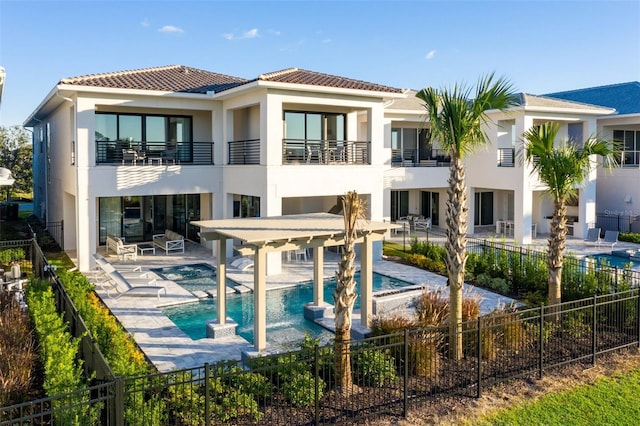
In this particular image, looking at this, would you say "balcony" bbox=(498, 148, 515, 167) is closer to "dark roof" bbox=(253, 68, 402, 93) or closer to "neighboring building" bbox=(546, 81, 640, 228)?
"neighboring building" bbox=(546, 81, 640, 228)

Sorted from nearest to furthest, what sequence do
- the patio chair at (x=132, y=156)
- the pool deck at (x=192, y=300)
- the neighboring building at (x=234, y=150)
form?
the pool deck at (x=192, y=300) < the neighboring building at (x=234, y=150) < the patio chair at (x=132, y=156)

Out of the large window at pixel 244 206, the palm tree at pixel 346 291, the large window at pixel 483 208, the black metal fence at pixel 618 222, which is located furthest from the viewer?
the large window at pixel 483 208

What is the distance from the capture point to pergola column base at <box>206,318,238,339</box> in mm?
13297

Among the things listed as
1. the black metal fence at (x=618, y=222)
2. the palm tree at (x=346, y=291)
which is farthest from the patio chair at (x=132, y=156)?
the black metal fence at (x=618, y=222)

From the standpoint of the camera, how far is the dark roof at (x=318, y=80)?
68.2ft

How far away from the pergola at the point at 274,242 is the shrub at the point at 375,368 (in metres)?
2.80

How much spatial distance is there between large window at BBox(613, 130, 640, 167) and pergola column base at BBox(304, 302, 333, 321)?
26088 millimetres

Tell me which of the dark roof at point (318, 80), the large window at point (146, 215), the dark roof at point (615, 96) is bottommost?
the large window at point (146, 215)

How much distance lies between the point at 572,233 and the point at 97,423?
29038 mm

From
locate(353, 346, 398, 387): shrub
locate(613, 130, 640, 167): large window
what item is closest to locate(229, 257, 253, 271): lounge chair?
locate(353, 346, 398, 387): shrub

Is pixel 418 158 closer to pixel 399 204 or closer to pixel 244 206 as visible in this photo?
pixel 399 204

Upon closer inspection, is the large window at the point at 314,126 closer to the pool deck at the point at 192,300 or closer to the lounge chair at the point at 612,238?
the pool deck at the point at 192,300

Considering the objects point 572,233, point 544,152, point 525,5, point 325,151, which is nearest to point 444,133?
point 544,152

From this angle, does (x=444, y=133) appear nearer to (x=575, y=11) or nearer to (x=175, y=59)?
(x=575, y=11)
